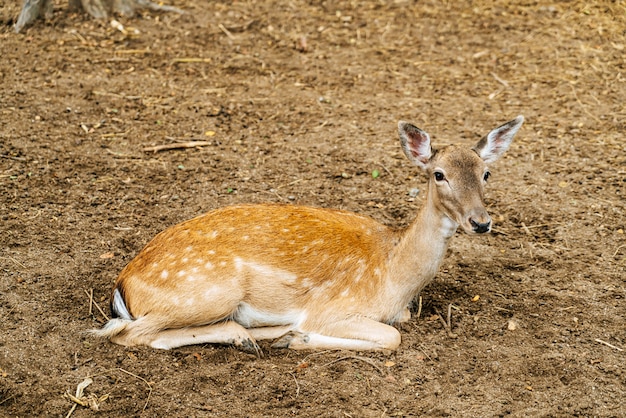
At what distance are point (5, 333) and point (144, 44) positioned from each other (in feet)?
15.9

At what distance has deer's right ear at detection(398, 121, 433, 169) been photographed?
183 inches

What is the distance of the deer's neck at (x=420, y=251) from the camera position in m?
4.57

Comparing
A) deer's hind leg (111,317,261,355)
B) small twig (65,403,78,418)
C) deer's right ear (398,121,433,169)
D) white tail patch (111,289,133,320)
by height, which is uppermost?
deer's right ear (398,121,433,169)

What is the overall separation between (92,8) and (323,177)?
425 centimetres

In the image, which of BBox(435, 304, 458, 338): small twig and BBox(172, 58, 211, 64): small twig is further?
BBox(172, 58, 211, 64): small twig

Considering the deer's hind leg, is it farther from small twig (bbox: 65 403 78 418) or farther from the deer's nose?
the deer's nose

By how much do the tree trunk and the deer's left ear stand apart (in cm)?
560

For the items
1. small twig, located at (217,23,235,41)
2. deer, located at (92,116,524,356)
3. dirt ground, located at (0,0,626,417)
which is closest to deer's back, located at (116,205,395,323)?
deer, located at (92,116,524,356)

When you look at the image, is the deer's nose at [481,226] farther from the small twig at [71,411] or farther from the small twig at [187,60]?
the small twig at [187,60]

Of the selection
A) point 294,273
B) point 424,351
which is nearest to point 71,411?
point 294,273

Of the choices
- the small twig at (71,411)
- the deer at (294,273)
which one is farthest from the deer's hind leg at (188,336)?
the small twig at (71,411)

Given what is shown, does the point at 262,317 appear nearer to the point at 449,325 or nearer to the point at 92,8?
the point at 449,325

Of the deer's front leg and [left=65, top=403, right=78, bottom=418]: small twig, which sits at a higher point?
the deer's front leg

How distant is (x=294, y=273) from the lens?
467 centimetres
